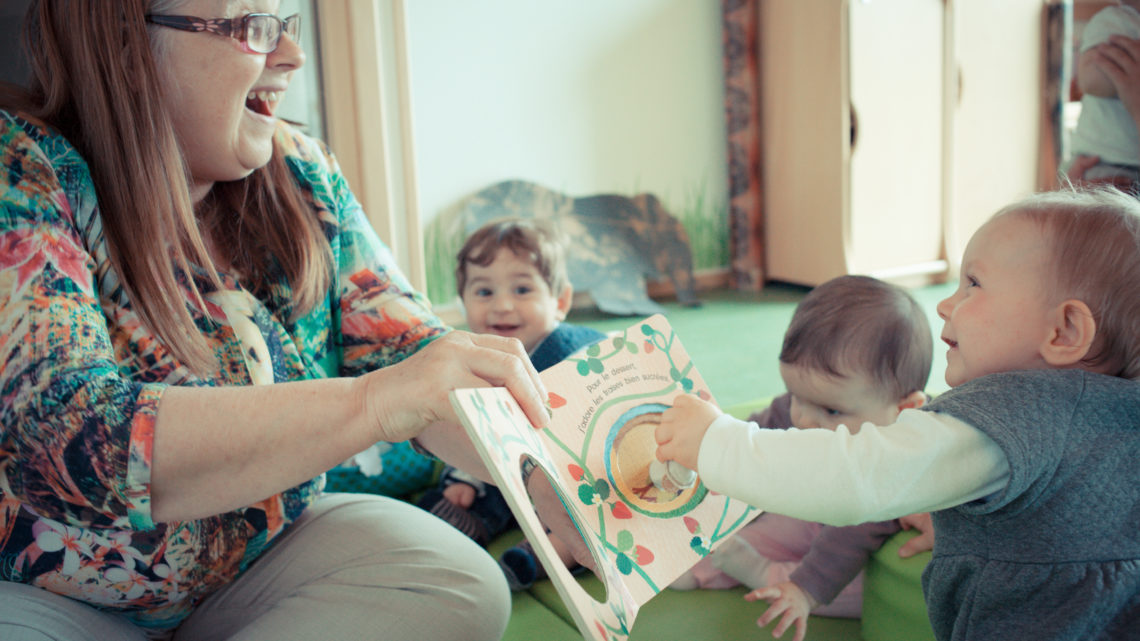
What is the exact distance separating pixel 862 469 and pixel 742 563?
0.66 meters

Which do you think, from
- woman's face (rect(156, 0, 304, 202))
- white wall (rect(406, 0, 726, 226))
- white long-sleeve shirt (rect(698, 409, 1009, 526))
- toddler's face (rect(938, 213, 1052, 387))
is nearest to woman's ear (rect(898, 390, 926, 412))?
toddler's face (rect(938, 213, 1052, 387))

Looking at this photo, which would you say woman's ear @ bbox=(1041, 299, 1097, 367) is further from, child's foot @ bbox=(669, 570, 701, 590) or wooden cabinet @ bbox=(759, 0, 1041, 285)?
wooden cabinet @ bbox=(759, 0, 1041, 285)

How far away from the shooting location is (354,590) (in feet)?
3.08

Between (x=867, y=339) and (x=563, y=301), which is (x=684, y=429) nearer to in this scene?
(x=867, y=339)

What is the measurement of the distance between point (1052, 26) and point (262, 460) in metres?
3.92

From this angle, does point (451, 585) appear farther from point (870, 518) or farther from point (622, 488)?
point (870, 518)

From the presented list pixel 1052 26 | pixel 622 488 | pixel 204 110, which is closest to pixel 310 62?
pixel 204 110

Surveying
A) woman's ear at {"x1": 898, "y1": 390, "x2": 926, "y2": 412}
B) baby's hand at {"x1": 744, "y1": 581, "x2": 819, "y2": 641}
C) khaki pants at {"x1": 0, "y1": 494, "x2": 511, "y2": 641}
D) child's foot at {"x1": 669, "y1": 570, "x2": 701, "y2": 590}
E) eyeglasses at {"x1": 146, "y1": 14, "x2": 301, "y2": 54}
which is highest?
eyeglasses at {"x1": 146, "y1": 14, "x2": 301, "y2": 54}

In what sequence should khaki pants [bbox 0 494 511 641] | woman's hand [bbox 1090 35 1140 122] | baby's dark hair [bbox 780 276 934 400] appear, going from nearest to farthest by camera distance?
khaki pants [bbox 0 494 511 641], baby's dark hair [bbox 780 276 934 400], woman's hand [bbox 1090 35 1140 122]

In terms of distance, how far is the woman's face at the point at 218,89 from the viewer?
894 millimetres

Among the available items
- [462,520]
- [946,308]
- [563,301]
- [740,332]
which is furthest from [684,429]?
[740,332]

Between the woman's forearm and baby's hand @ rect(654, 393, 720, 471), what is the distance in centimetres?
25

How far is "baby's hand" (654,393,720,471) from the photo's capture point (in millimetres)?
761

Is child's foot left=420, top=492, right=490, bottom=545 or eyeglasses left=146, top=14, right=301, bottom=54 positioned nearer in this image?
eyeglasses left=146, top=14, right=301, bottom=54
